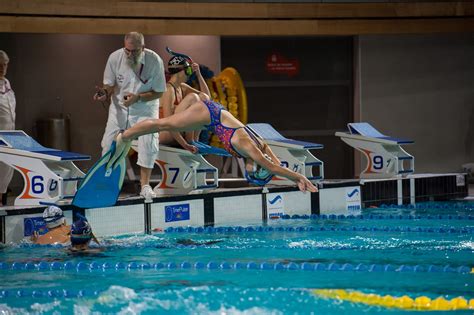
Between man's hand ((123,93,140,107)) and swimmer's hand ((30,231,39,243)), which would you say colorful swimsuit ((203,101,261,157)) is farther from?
swimmer's hand ((30,231,39,243))

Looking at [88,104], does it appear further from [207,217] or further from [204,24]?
→ [207,217]

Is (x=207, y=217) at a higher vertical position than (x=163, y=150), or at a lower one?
lower

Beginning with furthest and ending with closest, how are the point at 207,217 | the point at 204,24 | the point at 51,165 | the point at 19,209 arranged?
the point at 204,24
the point at 207,217
the point at 51,165
the point at 19,209

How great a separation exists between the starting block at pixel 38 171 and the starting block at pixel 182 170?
1.38 metres

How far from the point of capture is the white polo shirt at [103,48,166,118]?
9.13 metres

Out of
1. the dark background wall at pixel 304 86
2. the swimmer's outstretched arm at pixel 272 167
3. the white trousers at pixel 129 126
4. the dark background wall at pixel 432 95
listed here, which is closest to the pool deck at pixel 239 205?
the white trousers at pixel 129 126

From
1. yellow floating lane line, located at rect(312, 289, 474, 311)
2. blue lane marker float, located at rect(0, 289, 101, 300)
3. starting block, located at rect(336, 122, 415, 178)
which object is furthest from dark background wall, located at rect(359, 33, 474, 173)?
blue lane marker float, located at rect(0, 289, 101, 300)

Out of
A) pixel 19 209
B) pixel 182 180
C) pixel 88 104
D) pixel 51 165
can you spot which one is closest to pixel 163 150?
pixel 182 180

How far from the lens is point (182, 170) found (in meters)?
9.73

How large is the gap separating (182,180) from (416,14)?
20.0 ft

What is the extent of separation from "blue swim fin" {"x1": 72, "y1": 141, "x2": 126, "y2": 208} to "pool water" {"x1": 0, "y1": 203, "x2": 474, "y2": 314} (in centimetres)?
37

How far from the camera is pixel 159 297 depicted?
547cm

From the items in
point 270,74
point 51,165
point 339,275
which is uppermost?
point 270,74

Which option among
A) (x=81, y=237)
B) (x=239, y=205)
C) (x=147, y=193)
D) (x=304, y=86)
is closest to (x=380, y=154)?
(x=239, y=205)
